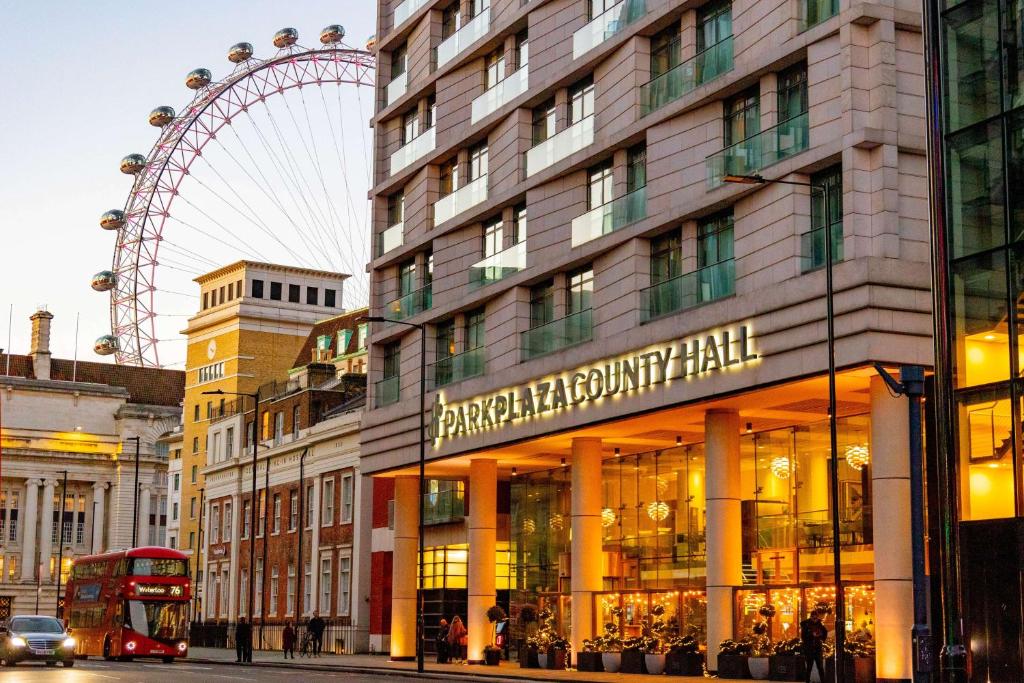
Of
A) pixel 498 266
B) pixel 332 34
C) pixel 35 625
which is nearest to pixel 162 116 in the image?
pixel 332 34

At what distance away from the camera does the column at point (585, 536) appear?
49438mm

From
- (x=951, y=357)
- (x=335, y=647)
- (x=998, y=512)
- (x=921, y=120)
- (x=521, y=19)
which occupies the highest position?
Result: (x=521, y=19)

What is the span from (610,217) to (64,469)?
10684 cm

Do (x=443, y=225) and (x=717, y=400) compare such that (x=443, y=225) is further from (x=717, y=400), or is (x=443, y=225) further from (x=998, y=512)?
(x=998, y=512)

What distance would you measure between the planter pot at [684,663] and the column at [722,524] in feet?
1.58

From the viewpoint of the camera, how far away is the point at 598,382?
47.7 metres

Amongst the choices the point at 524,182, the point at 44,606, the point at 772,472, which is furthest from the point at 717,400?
the point at 44,606

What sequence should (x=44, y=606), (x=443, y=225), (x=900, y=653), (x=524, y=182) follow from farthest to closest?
(x=44, y=606) < (x=443, y=225) < (x=524, y=182) < (x=900, y=653)

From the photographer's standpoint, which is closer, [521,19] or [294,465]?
[521,19]

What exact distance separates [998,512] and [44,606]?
125 metres

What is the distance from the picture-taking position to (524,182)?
53656 mm

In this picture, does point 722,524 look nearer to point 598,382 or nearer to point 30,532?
point 598,382

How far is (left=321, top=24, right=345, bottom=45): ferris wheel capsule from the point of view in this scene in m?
107

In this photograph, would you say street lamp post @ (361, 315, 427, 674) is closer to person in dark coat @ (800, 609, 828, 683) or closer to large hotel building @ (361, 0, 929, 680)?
large hotel building @ (361, 0, 929, 680)
